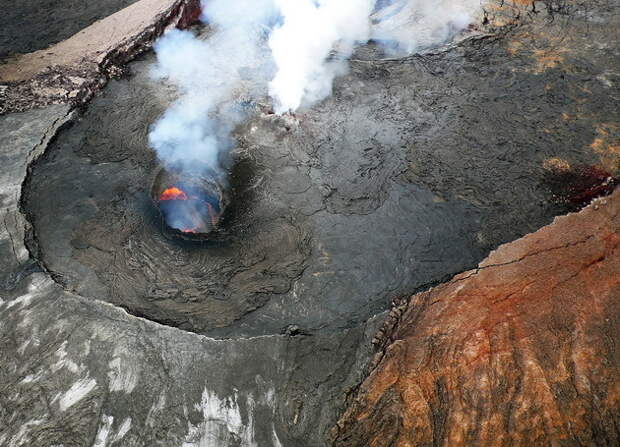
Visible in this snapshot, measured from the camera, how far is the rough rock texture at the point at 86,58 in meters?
5.80

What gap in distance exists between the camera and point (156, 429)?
3.18 metres

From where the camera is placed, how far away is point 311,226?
4473 mm

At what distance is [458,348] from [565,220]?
6.46ft

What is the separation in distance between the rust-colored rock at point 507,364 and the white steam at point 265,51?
3277 mm

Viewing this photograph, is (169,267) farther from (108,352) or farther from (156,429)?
(156,429)

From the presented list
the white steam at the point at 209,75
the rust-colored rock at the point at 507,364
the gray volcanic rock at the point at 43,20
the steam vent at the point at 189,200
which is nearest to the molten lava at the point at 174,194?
the steam vent at the point at 189,200

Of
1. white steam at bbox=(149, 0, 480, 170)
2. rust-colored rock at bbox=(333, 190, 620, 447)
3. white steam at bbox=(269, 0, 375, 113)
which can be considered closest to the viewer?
rust-colored rock at bbox=(333, 190, 620, 447)

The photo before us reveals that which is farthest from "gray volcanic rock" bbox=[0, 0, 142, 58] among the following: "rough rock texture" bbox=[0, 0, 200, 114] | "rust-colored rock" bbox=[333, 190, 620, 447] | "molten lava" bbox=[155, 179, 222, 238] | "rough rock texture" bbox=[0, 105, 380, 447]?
"rust-colored rock" bbox=[333, 190, 620, 447]

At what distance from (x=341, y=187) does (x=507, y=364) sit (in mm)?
2525

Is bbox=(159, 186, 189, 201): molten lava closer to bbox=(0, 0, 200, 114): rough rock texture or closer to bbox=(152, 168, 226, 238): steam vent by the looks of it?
bbox=(152, 168, 226, 238): steam vent

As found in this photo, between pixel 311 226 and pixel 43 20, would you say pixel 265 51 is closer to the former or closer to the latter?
pixel 311 226

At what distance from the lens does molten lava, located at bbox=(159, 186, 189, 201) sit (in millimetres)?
5164

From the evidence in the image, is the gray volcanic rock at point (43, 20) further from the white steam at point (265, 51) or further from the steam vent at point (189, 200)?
the steam vent at point (189, 200)

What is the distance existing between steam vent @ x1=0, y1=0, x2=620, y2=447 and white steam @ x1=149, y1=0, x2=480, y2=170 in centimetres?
4
